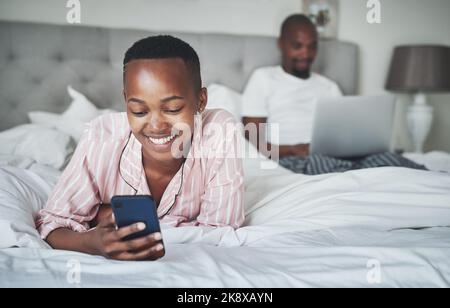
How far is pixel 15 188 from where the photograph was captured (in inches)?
36.6

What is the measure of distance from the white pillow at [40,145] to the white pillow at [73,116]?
137mm

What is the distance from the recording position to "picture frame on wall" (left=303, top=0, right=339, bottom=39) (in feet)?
7.84

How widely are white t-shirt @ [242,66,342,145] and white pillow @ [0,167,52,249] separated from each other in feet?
4.10

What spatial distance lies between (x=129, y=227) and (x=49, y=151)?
88 cm

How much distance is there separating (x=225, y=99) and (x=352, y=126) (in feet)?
2.16

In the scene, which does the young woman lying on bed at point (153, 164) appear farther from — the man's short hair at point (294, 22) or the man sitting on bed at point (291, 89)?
the man's short hair at point (294, 22)

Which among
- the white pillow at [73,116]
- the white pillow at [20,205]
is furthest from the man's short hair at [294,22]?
the white pillow at [20,205]

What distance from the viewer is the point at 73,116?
1687 millimetres

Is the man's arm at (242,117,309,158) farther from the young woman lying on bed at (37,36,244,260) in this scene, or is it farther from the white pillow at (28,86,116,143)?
the young woman lying on bed at (37,36,244,260)

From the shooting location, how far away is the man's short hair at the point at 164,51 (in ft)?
2.40

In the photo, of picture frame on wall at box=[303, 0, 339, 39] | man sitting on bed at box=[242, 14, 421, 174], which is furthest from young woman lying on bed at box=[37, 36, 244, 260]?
picture frame on wall at box=[303, 0, 339, 39]

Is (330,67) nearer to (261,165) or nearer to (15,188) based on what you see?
(261,165)

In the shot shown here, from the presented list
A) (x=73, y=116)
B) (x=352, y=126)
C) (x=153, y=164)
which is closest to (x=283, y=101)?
(x=352, y=126)
